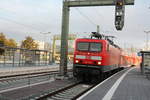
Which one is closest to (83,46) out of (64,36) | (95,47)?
(95,47)

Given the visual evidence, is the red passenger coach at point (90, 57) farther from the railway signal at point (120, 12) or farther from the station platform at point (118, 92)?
the station platform at point (118, 92)

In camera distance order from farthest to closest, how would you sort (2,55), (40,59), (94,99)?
(40,59)
(2,55)
(94,99)

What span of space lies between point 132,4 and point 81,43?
4689mm

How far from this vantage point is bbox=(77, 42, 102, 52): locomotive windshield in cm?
1695

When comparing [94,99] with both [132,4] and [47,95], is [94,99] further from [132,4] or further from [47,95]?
[132,4]

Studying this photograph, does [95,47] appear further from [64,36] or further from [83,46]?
[64,36]

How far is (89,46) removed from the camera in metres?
17.2

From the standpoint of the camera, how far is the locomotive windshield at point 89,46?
17.0 m

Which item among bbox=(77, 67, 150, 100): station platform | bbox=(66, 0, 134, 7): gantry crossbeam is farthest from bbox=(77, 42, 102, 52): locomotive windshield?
bbox=(77, 67, 150, 100): station platform

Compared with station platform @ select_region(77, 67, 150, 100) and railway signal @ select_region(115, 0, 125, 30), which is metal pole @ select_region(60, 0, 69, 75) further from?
station platform @ select_region(77, 67, 150, 100)

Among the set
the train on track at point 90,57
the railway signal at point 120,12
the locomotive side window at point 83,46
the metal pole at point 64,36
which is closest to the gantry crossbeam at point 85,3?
the metal pole at point 64,36

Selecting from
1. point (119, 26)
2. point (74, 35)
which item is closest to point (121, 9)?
point (119, 26)

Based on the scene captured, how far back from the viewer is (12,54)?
23.2 meters

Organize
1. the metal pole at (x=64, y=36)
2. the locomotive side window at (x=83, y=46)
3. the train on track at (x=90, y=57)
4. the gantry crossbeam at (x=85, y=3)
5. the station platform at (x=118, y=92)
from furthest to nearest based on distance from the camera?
the locomotive side window at (x=83, y=46) < the metal pole at (x=64, y=36) < the gantry crossbeam at (x=85, y=3) < the train on track at (x=90, y=57) < the station platform at (x=118, y=92)
